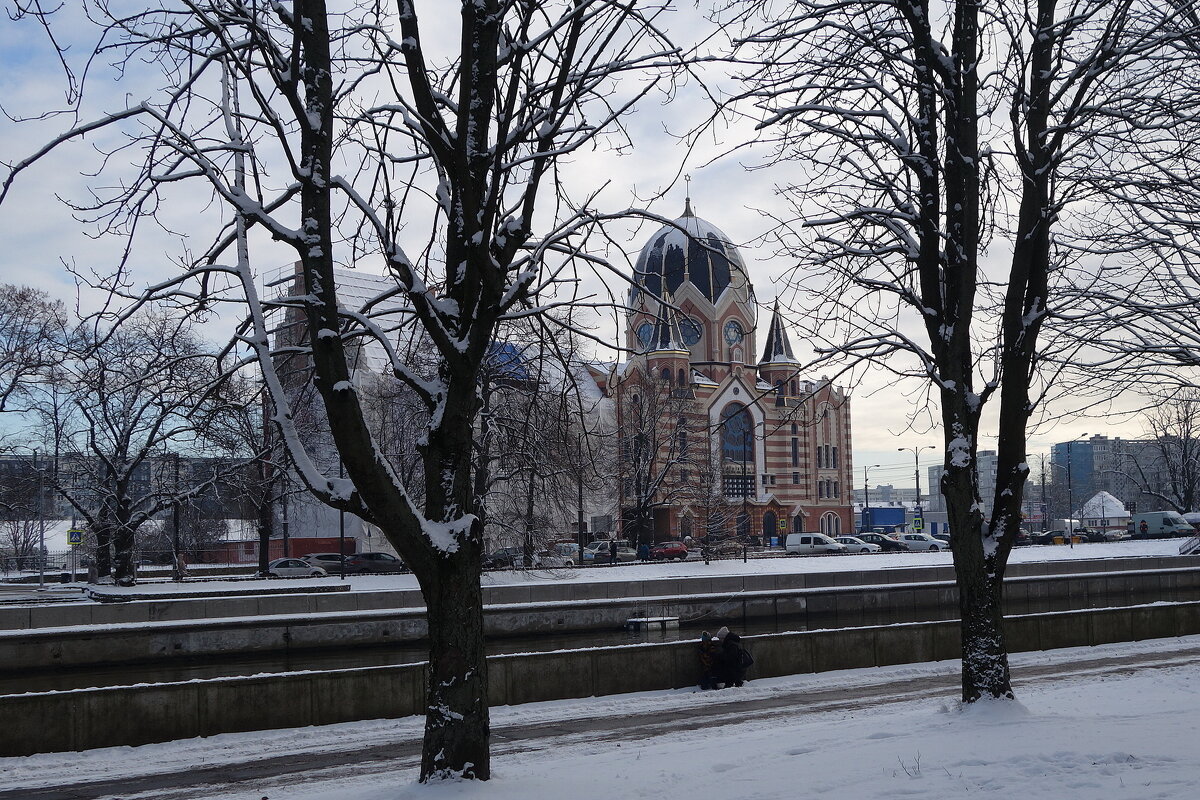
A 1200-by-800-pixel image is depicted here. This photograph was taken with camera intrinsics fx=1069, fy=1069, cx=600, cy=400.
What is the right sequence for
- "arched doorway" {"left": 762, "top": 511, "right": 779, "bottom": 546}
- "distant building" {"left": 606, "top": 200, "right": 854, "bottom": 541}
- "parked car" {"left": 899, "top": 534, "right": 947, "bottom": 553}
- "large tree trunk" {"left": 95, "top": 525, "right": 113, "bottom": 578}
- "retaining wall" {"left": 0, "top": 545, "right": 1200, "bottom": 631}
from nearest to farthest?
"retaining wall" {"left": 0, "top": 545, "right": 1200, "bottom": 631} < "large tree trunk" {"left": 95, "top": 525, "right": 113, "bottom": 578} < "parked car" {"left": 899, "top": 534, "right": 947, "bottom": 553} < "distant building" {"left": 606, "top": 200, "right": 854, "bottom": 541} < "arched doorway" {"left": 762, "top": 511, "right": 779, "bottom": 546}

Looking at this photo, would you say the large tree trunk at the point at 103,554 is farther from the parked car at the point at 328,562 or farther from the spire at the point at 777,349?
the spire at the point at 777,349

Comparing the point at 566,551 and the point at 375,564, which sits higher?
the point at 375,564

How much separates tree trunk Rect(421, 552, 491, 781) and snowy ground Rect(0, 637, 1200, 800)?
0.64 ft

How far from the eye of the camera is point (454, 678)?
8164 millimetres

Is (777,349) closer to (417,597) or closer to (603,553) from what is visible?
(603,553)

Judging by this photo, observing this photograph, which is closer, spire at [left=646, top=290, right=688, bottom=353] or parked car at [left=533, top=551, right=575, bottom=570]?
spire at [left=646, top=290, right=688, bottom=353]

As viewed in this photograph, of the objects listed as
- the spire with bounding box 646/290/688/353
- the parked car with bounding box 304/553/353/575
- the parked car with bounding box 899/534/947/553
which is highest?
the spire with bounding box 646/290/688/353

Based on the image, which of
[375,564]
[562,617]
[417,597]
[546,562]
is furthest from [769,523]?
[562,617]

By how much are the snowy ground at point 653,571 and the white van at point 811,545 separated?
24.4 ft

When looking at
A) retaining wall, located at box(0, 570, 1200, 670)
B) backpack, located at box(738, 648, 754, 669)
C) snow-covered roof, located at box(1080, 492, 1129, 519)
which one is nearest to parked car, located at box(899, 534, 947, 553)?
retaining wall, located at box(0, 570, 1200, 670)

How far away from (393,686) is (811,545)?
2046 inches

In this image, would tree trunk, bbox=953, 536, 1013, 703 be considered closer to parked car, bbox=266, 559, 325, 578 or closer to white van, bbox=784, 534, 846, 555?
parked car, bbox=266, 559, 325, 578

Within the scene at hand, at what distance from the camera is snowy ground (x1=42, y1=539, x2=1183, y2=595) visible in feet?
114

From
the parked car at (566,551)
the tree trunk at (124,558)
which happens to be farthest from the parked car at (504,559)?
the tree trunk at (124,558)
